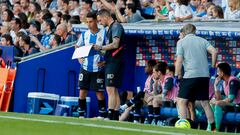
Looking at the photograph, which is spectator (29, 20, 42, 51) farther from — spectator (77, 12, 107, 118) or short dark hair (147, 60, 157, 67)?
spectator (77, 12, 107, 118)

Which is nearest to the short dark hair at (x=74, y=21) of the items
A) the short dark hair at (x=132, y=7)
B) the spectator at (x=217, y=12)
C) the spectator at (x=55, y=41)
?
the spectator at (x=55, y=41)

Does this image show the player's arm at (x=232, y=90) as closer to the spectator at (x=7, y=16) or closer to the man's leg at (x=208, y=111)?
the man's leg at (x=208, y=111)

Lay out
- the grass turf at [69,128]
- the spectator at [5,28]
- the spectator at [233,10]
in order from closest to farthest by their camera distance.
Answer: the grass turf at [69,128] < the spectator at [233,10] < the spectator at [5,28]

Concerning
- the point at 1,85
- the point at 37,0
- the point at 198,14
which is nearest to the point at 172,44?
the point at 198,14

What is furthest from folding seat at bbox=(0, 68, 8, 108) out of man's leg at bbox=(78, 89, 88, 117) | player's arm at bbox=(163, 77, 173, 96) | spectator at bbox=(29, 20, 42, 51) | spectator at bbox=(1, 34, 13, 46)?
player's arm at bbox=(163, 77, 173, 96)

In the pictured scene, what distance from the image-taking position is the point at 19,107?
20984 mm

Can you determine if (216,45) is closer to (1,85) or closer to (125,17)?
(125,17)

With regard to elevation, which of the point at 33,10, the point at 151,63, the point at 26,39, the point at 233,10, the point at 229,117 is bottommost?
the point at 229,117

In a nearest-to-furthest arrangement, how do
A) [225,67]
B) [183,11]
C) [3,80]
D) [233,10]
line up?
[225,67] → [233,10] → [3,80] → [183,11]

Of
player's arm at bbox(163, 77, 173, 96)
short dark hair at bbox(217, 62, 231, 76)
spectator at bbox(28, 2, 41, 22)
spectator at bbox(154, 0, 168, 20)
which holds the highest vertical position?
spectator at bbox(28, 2, 41, 22)

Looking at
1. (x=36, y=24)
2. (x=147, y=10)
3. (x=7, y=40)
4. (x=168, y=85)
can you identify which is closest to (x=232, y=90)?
(x=168, y=85)

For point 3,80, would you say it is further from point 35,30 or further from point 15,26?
point 15,26

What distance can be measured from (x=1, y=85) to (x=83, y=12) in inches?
128

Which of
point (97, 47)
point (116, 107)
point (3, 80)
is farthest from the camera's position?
point (3, 80)
